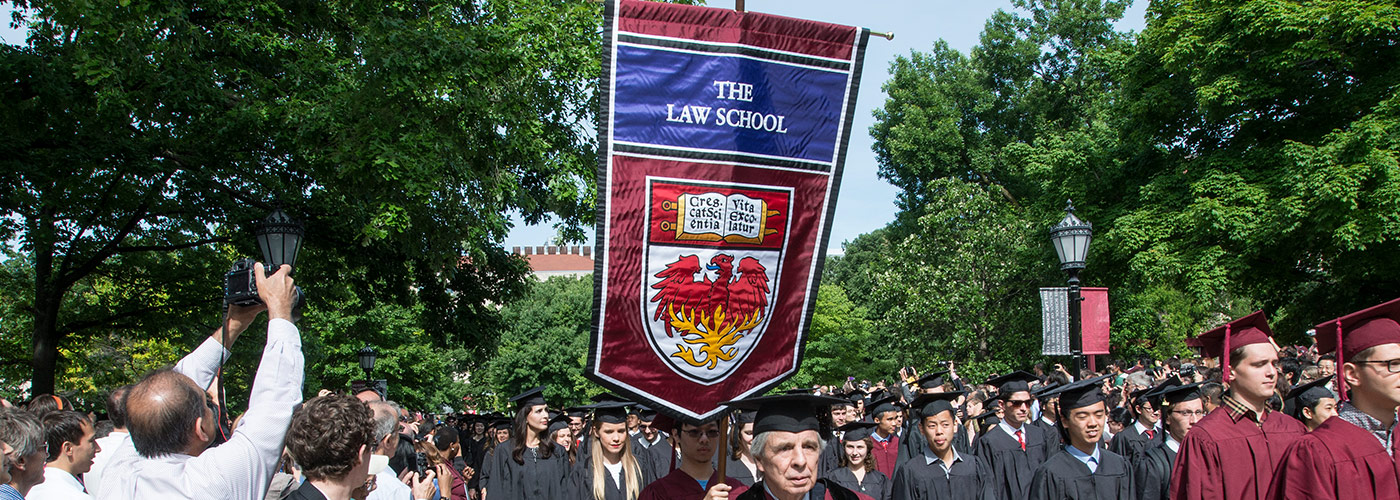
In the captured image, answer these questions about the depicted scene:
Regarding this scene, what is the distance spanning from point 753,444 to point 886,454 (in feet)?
25.1

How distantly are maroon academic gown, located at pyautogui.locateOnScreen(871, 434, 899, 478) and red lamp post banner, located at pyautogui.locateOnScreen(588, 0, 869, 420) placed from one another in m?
6.76

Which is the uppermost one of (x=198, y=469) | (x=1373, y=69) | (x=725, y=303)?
(x=1373, y=69)

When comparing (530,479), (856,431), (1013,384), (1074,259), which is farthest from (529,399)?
(1074,259)

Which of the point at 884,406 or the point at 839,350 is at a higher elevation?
the point at 884,406

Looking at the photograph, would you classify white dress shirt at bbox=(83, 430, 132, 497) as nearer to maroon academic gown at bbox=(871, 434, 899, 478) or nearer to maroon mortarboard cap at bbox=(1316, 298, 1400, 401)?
maroon mortarboard cap at bbox=(1316, 298, 1400, 401)

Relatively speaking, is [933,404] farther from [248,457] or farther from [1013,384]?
[248,457]

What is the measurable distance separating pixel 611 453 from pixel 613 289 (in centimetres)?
527

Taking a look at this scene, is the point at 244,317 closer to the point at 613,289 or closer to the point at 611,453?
the point at 613,289

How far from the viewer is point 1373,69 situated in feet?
76.1

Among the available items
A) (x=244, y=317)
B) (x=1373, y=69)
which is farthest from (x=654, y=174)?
(x=1373, y=69)

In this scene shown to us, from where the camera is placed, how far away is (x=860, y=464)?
341 inches

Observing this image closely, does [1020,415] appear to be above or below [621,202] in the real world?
below

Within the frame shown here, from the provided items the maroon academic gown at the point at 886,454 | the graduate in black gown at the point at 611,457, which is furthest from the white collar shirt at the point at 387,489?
the maroon academic gown at the point at 886,454

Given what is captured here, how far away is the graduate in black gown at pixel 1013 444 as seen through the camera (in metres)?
8.85
